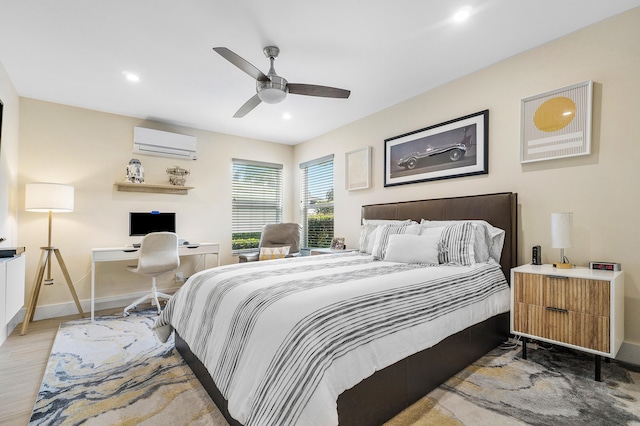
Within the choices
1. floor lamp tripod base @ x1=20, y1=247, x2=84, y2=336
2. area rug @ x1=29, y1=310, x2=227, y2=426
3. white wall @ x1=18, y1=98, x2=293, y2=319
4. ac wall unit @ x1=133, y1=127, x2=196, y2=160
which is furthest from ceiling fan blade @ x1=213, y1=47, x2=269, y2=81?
floor lamp tripod base @ x1=20, y1=247, x2=84, y2=336

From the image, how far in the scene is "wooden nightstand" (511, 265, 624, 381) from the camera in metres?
1.85

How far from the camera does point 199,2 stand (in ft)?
6.55

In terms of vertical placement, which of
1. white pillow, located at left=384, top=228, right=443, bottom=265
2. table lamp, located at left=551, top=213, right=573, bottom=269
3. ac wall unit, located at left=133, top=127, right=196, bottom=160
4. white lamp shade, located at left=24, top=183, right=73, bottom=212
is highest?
ac wall unit, located at left=133, top=127, right=196, bottom=160

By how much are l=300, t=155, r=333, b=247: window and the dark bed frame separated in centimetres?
178

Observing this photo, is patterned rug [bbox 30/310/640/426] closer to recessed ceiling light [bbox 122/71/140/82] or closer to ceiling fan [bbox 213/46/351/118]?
ceiling fan [bbox 213/46/351/118]

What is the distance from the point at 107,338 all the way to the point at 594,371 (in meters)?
3.95

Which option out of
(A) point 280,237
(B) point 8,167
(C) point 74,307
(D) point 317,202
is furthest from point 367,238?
(B) point 8,167

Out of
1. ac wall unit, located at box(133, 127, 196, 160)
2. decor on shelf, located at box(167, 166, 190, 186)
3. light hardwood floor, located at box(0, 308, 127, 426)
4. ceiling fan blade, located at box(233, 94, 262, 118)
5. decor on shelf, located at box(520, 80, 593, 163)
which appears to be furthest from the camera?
decor on shelf, located at box(167, 166, 190, 186)

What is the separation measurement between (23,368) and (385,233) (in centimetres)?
320

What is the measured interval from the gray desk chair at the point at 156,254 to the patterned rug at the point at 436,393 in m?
1.08

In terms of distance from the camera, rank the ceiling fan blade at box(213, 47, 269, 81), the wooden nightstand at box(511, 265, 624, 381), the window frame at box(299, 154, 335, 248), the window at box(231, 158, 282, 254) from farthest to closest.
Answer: the window at box(231, 158, 282, 254), the window frame at box(299, 154, 335, 248), the ceiling fan blade at box(213, 47, 269, 81), the wooden nightstand at box(511, 265, 624, 381)

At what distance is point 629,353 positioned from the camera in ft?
6.95

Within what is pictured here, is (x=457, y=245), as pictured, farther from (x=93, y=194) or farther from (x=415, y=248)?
(x=93, y=194)

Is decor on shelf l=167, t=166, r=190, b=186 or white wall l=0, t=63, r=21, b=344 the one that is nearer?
white wall l=0, t=63, r=21, b=344
